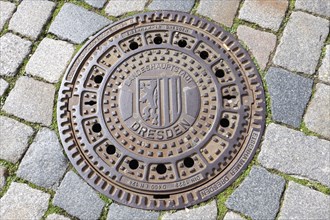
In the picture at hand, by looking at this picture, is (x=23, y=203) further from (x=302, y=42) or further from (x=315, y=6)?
(x=315, y=6)

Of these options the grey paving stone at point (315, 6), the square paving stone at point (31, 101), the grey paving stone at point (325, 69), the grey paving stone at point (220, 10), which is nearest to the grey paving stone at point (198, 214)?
the square paving stone at point (31, 101)

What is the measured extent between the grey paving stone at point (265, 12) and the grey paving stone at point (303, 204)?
1149 millimetres

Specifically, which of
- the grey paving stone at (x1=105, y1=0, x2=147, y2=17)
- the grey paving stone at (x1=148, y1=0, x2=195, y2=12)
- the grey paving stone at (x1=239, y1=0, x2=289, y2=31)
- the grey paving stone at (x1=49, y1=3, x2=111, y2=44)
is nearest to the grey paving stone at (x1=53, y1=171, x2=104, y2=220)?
the grey paving stone at (x1=49, y1=3, x2=111, y2=44)

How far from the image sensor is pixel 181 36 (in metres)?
2.91

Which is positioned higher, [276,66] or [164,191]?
[276,66]

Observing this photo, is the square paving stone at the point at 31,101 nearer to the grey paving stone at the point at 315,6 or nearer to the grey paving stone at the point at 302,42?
the grey paving stone at the point at 302,42

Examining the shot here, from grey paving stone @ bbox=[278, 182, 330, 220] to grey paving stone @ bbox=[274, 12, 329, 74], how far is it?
816 millimetres

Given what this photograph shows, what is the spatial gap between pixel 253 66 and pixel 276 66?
0.16 meters

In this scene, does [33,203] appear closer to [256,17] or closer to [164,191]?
[164,191]

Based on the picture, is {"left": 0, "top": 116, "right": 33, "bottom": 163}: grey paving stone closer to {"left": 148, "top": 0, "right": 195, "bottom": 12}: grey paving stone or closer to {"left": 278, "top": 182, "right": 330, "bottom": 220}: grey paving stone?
{"left": 148, "top": 0, "right": 195, "bottom": 12}: grey paving stone

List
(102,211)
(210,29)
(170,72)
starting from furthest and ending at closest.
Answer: (210,29) → (170,72) → (102,211)

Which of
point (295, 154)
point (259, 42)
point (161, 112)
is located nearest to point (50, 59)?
point (161, 112)

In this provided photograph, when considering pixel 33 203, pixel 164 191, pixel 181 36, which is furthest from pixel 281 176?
pixel 33 203

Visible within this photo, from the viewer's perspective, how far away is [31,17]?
307cm
